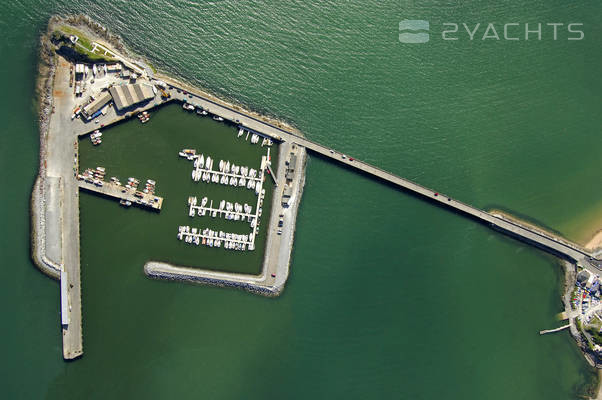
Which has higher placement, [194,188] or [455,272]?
[194,188]

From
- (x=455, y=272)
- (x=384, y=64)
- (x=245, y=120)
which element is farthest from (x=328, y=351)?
(x=384, y=64)

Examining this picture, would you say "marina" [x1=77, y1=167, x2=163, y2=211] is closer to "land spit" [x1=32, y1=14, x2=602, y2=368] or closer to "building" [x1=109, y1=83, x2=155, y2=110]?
"land spit" [x1=32, y1=14, x2=602, y2=368]

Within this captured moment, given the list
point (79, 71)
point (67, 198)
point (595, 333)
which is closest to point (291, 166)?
point (67, 198)

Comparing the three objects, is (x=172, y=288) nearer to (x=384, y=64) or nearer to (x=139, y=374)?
(x=139, y=374)

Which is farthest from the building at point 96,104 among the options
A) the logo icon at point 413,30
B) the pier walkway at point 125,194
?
the logo icon at point 413,30

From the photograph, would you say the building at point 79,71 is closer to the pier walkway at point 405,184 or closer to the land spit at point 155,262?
the land spit at point 155,262

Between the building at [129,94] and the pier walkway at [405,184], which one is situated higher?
the building at [129,94]

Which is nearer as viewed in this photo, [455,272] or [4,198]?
[4,198]
